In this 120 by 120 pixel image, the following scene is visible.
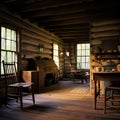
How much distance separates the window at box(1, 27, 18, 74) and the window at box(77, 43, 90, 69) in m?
6.52

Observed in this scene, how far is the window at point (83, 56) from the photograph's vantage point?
38.6ft

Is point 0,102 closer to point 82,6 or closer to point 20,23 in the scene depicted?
point 20,23

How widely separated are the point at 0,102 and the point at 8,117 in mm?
1461

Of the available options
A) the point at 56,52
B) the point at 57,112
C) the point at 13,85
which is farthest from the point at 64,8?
the point at 56,52

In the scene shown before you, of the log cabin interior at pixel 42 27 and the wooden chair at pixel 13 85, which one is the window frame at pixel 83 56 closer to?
the log cabin interior at pixel 42 27

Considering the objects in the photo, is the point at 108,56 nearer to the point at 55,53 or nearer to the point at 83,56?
the point at 55,53

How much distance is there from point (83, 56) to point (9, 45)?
22.8ft

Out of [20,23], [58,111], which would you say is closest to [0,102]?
[58,111]

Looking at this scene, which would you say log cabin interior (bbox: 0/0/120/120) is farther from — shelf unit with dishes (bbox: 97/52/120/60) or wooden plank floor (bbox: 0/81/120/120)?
wooden plank floor (bbox: 0/81/120/120)

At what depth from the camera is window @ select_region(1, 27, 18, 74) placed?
543cm

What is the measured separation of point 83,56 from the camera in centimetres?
1186

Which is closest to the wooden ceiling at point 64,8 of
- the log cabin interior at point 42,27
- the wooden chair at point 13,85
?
the log cabin interior at point 42,27

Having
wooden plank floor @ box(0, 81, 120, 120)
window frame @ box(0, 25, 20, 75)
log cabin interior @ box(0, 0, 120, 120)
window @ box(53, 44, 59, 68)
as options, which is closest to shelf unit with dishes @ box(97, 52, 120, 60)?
log cabin interior @ box(0, 0, 120, 120)

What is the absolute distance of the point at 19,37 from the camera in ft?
20.4
